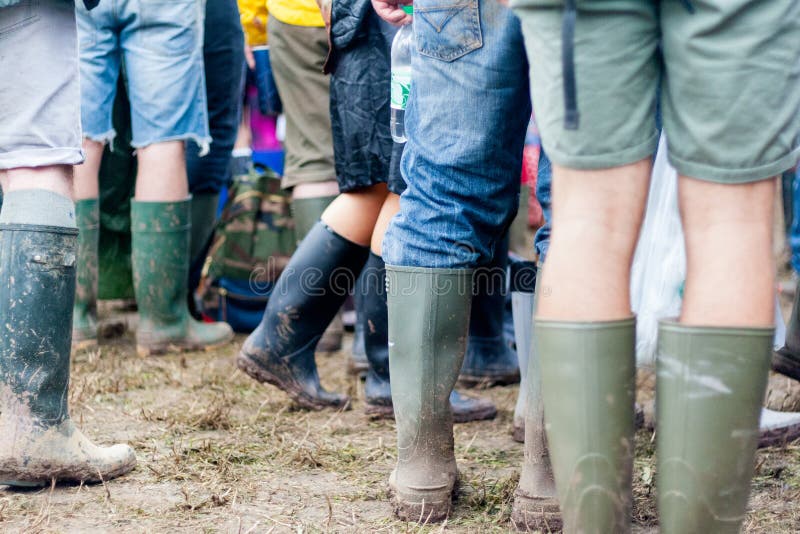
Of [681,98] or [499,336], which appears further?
[499,336]

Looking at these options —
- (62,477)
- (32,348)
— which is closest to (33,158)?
(32,348)

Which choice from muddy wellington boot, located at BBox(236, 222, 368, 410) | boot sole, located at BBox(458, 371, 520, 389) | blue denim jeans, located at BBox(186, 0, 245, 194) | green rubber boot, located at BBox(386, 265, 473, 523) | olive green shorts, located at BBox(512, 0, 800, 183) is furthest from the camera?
blue denim jeans, located at BBox(186, 0, 245, 194)

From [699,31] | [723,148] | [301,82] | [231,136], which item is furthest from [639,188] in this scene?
[231,136]

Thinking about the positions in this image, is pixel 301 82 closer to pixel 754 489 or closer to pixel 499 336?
pixel 499 336

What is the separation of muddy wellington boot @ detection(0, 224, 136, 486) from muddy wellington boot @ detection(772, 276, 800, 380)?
1.68 meters

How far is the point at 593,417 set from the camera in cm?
135

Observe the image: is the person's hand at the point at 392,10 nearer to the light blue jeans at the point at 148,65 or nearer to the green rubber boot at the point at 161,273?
the light blue jeans at the point at 148,65

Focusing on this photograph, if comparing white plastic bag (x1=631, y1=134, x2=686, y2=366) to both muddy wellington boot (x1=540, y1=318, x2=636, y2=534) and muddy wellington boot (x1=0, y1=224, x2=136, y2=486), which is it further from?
muddy wellington boot (x1=0, y1=224, x2=136, y2=486)

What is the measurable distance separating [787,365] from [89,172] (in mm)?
2399

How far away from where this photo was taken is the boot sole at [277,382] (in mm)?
2615

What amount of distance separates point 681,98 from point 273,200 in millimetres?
2601

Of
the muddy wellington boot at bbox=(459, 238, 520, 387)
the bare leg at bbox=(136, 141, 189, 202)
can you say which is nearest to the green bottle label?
the muddy wellington boot at bbox=(459, 238, 520, 387)

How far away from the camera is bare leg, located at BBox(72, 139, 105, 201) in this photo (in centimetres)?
337

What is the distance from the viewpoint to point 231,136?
3.80 metres
